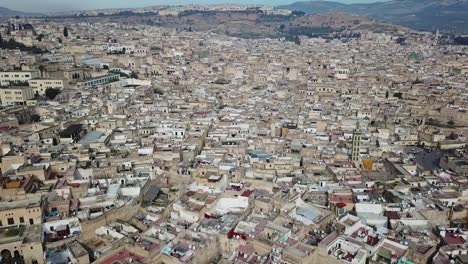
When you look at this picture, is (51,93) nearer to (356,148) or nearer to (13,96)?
(13,96)

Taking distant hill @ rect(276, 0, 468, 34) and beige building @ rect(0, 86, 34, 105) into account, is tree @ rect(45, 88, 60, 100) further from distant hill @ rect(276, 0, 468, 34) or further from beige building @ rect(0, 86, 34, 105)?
distant hill @ rect(276, 0, 468, 34)

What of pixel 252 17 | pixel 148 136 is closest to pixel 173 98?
pixel 148 136

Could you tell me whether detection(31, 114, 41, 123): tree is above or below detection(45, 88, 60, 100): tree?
below

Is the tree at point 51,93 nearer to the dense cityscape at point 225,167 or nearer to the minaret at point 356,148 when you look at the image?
the dense cityscape at point 225,167

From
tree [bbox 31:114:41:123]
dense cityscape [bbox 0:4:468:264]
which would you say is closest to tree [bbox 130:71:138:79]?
dense cityscape [bbox 0:4:468:264]

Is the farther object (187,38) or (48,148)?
(187,38)

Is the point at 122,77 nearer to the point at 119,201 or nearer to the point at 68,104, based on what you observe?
the point at 68,104

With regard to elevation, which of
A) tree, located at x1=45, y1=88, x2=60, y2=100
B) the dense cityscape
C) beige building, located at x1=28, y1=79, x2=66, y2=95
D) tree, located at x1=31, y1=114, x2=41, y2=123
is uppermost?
beige building, located at x1=28, y1=79, x2=66, y2=95

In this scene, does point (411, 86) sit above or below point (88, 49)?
below
